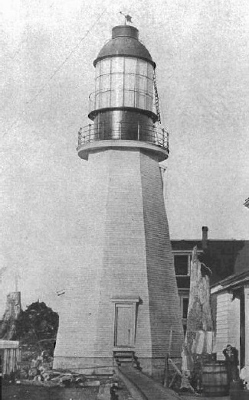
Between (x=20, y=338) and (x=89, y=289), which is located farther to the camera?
(x=20, y=338)

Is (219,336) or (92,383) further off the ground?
(219,336)

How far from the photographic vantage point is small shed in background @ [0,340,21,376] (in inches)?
958

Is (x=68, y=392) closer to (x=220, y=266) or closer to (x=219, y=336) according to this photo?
(x=219, y=336)

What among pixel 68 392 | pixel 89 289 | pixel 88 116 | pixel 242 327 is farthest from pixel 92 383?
pixel 88 116

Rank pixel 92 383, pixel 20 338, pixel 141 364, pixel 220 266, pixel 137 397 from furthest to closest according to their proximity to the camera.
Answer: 1. pixel 20 338
2. pixel 220 266
3. pixel 141 364
4. pixel 92 383
5. pixel 137 397

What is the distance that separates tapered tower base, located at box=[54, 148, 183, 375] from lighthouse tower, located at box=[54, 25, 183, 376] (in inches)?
1.6

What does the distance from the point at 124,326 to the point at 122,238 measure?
3520 millimetres

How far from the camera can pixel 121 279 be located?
82.1ft

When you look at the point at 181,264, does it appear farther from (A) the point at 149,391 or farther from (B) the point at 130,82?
(A) the point at 149,391

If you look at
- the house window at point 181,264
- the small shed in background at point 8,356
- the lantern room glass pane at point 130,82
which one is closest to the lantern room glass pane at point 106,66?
the lantern room glass pane at point 130,82

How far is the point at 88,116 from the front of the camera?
2819 centimetres

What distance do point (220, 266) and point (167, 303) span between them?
7.82 m

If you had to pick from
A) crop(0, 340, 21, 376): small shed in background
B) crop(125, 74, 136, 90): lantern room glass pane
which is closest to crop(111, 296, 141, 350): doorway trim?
crop(0, 340, 21, 376): small shed in background

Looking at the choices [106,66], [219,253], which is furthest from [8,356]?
[219,253]
